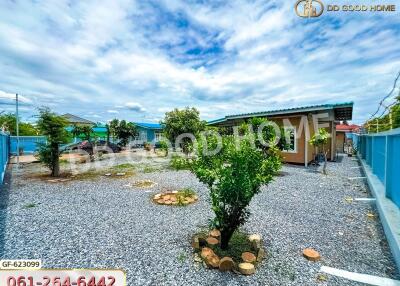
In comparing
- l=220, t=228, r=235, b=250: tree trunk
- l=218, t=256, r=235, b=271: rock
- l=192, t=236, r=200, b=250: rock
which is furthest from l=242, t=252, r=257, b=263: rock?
l=192, t=236, r=200, b=250: rock

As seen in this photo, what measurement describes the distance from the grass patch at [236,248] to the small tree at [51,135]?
28.7ft

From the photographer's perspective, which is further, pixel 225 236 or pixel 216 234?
pixel 216 234

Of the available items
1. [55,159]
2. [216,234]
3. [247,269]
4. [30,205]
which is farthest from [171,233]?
[55,159]

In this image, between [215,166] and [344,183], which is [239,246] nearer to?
[215,166]

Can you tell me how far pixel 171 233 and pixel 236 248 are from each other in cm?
129

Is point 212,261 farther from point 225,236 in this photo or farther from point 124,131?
point 124,131

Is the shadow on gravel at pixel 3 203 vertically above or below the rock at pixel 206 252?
below

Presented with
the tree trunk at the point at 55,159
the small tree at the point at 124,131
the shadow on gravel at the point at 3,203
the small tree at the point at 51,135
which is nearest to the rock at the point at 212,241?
the shadow on gravel at the point at 3,203

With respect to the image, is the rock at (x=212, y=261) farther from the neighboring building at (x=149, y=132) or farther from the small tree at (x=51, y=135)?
the neighboring building at (x=149, y=132)

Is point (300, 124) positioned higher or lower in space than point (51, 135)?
higher

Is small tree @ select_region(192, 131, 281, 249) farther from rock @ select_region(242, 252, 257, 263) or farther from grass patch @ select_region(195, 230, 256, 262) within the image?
rock @ select_region(242, 252, 257, 263)

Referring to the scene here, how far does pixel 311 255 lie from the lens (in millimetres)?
3346

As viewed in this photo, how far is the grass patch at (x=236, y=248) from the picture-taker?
3480 millimetres

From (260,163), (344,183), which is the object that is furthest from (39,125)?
(344,183)
